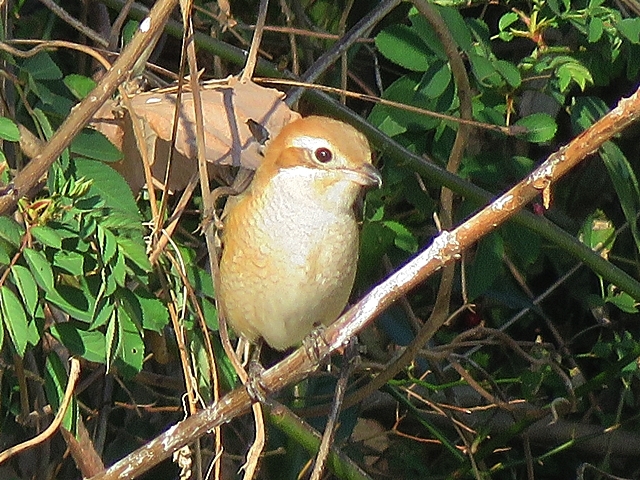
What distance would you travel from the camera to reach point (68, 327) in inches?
93.1

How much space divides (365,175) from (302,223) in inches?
8.1

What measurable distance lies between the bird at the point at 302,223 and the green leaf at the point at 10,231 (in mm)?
674

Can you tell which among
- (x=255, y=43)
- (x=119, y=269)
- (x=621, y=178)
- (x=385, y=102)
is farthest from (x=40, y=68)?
(x=621, y=178)

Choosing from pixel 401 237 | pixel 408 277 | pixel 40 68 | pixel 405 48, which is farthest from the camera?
pixel 401 237

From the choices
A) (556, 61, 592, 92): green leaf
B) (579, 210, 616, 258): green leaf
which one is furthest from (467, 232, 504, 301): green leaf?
(556, 61, 592, 92): green leaf

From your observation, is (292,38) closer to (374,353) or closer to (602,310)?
(374,353)

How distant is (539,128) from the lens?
2.95 metres

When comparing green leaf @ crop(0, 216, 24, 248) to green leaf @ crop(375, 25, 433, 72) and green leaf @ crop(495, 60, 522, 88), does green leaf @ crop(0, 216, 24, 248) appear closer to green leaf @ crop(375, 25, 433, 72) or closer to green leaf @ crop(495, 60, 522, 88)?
green leaf @ crop(375, 25, 433, 72)

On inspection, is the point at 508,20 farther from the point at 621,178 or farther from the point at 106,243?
the point at 106,243

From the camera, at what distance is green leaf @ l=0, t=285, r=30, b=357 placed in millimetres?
2113

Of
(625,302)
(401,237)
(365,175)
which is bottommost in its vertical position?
(625,302)

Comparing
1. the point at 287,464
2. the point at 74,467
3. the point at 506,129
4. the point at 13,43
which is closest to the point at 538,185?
the point at 506,129

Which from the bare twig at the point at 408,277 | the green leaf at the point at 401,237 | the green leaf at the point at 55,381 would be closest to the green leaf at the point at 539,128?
the green leaf at the point at 401,237

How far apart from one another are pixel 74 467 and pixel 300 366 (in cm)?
148
